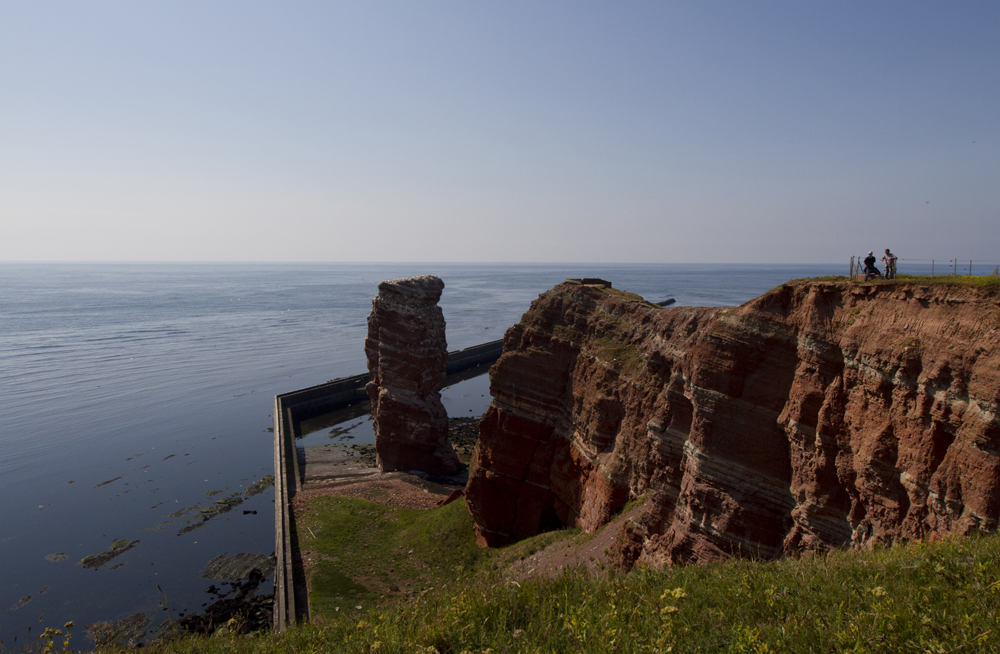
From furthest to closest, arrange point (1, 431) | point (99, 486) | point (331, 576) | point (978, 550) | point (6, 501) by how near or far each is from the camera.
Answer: point (1, 431) → point (99, 486) → point (6, 501) → point (331, 576) → point (978, 550)

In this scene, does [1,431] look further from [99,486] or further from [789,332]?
[789,332]

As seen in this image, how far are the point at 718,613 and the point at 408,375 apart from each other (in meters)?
38.7

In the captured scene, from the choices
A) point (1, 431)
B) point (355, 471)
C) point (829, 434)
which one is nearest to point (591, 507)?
point (829, 434)

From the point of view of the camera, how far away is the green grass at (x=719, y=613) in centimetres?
674

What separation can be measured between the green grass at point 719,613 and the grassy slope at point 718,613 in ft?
0.07

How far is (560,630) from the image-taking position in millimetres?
8555

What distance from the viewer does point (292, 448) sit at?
Answer: 50.6m

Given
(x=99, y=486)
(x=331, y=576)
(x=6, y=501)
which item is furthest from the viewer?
(x=99, y=486)

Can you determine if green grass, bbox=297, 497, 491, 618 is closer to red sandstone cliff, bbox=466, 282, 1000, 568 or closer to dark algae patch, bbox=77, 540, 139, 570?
red sandstone cliff, bbox=466, 282, 1000, 568

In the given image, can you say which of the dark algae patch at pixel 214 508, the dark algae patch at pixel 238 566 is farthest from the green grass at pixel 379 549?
the dark algae patch at pixel 214 508

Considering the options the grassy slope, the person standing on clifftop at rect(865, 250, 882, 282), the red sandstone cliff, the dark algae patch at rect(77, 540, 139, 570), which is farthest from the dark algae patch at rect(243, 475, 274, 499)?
the person standing on clifftop at rect(865, 250, 882, 282)

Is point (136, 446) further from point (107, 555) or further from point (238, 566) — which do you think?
point (238, 566)

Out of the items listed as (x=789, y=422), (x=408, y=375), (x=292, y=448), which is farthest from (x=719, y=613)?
(x=292, y=448)

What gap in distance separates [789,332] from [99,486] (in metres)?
53.8
